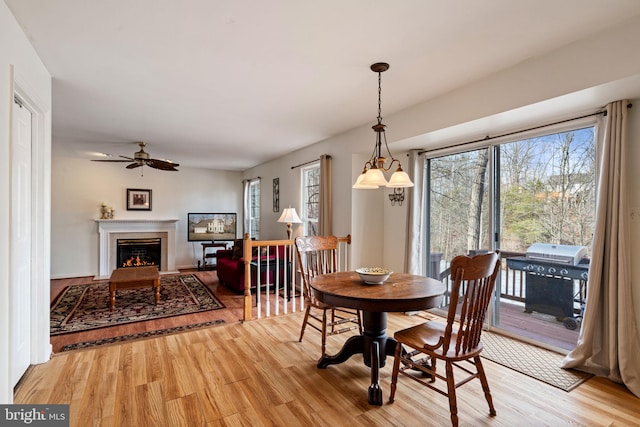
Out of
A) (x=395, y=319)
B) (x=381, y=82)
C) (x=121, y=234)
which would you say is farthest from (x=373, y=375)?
(x=121, y=234)

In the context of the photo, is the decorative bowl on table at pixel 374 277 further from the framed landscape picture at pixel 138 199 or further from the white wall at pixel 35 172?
the framed landscape picture at pixel 138 199

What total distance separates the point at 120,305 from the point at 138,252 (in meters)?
2.85

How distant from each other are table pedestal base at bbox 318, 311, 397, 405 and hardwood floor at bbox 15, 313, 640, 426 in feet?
0.27

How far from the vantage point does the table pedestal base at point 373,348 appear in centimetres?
210

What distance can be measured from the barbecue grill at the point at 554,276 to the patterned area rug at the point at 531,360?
39 centimetres

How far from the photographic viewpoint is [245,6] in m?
1.77

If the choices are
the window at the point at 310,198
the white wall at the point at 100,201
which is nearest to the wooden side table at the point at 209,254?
the white wall at the point at 100,201

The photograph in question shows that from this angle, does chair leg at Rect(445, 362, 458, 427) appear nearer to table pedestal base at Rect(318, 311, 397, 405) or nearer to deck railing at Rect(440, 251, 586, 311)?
table pedestal base at Rect(318, 311, 397, 405)

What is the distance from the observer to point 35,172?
2.42m

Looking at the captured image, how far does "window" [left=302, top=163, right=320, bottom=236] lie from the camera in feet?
17.6

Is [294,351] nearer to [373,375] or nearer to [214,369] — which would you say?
[214,369]

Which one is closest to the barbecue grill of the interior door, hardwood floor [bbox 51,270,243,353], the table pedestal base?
the table pedestal base

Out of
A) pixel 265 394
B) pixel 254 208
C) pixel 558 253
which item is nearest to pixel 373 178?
pixel 265 394

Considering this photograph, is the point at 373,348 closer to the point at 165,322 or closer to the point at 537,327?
the point at 537,327
